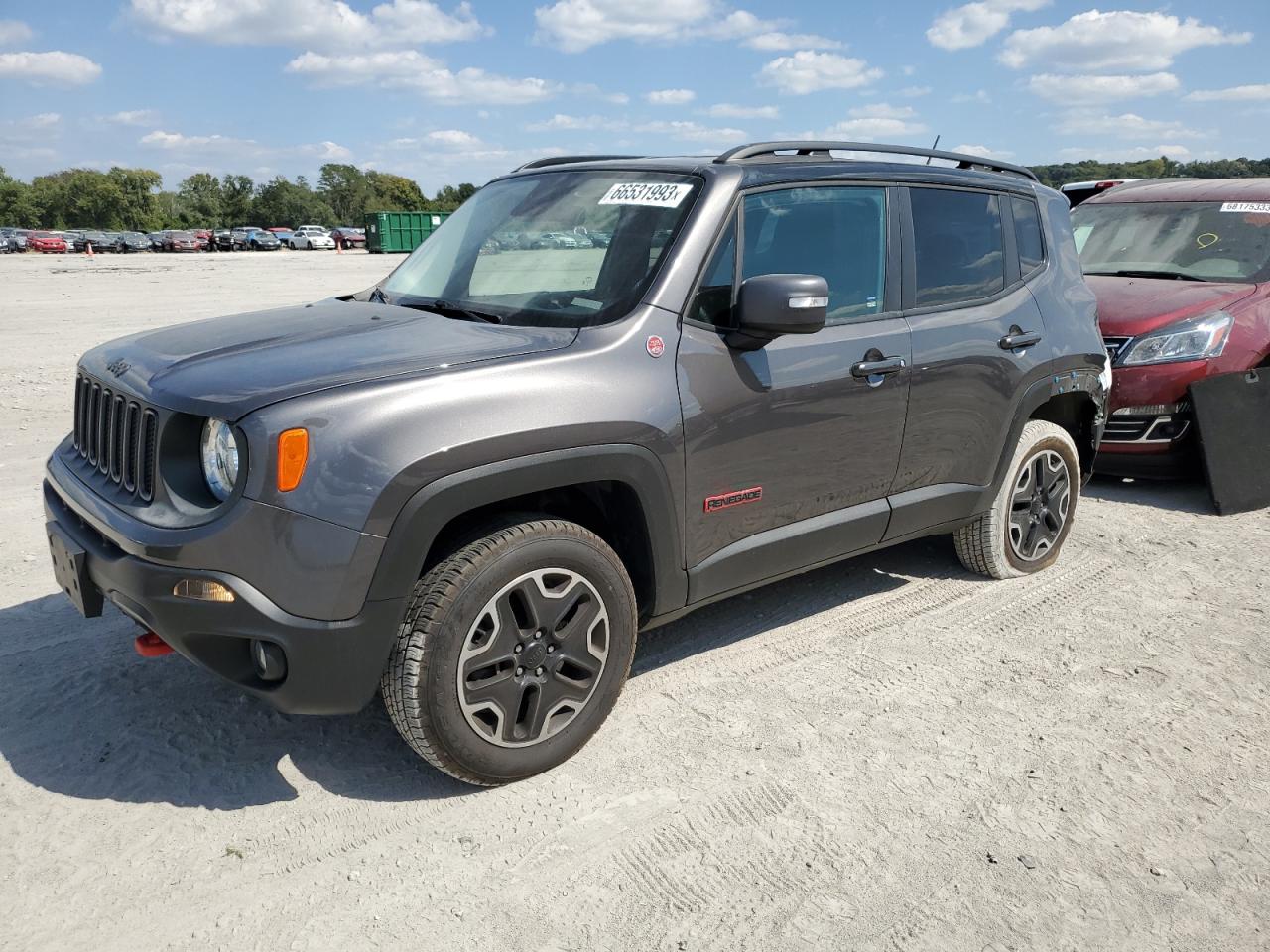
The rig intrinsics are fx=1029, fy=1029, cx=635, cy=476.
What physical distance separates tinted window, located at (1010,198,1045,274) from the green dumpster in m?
51.6

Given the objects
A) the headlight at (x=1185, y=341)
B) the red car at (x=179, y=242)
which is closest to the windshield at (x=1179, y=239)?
the headlight at (x=1185, y=341)

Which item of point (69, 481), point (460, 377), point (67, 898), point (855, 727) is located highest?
point (460, 377)

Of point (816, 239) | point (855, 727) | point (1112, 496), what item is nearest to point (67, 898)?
point (855, 727)

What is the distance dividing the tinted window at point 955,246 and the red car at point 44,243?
58957mm

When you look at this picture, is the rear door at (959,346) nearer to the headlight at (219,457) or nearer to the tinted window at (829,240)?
the tinted window at (829,240)

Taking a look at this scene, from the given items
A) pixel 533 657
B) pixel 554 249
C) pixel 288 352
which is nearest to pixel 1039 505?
pixel 554 249

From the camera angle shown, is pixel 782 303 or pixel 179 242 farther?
pixel 179 242

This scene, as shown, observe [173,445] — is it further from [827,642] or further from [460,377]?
[827,642]

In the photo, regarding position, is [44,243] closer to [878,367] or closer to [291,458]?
[878,367]

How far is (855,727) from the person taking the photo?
359 centimetres

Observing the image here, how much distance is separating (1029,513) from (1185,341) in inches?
94.6

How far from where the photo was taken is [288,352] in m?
3.11

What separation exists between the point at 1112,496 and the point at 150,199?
108 metres

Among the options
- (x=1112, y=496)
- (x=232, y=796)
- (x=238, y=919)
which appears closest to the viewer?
(x=238, y=919)
